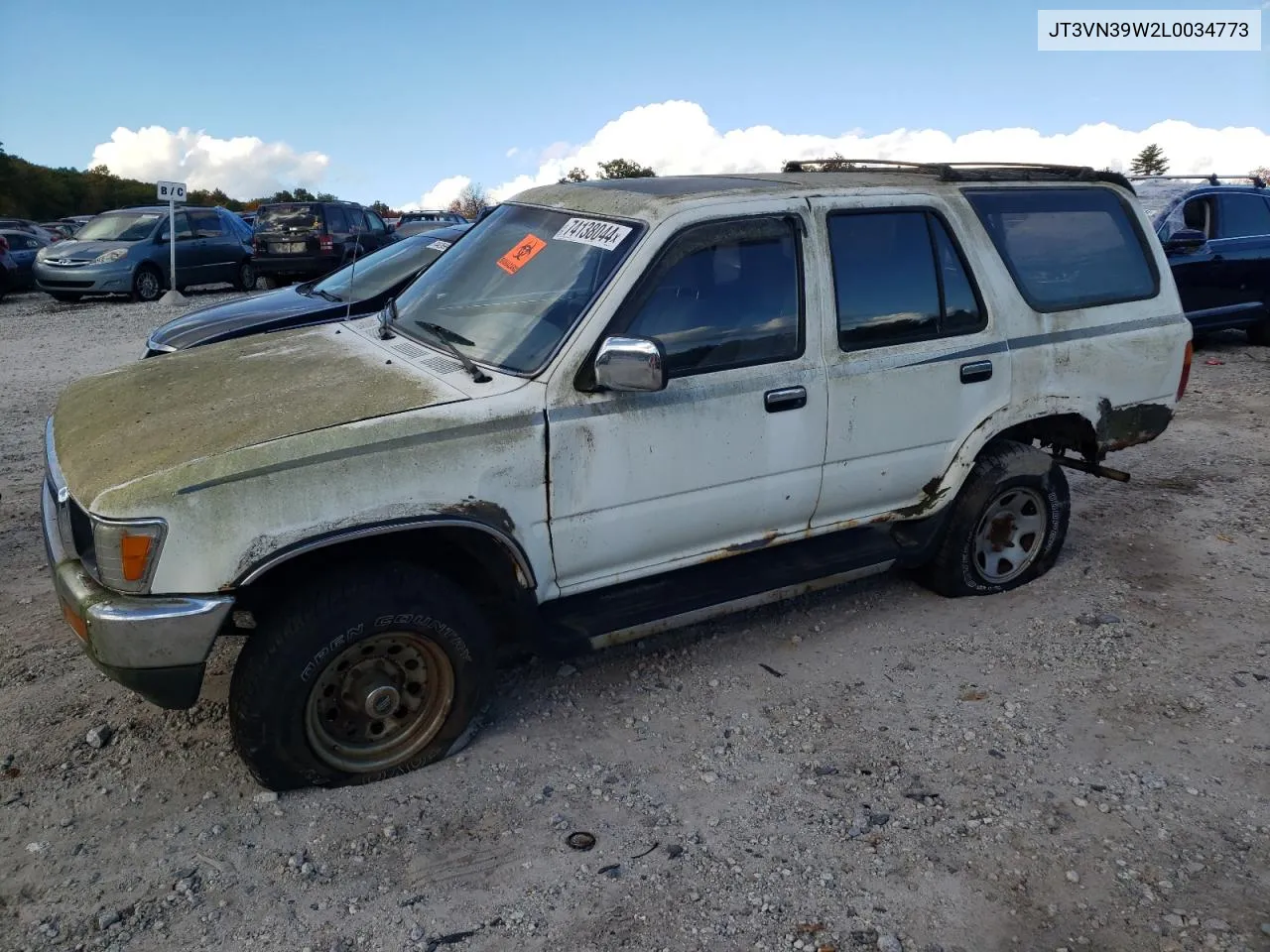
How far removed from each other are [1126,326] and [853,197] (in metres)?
1.63

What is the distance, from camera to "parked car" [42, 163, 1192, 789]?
2.95 meters

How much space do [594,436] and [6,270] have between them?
17731 millimetres

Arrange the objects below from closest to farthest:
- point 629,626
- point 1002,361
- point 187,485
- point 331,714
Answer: point 187,485
point 331,714
point 629,626
point 1002,361

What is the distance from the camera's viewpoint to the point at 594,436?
131 inches

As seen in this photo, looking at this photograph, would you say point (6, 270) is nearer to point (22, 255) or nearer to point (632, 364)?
point (22, 255)

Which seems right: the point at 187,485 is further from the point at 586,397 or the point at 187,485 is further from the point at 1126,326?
the point at 1126,326

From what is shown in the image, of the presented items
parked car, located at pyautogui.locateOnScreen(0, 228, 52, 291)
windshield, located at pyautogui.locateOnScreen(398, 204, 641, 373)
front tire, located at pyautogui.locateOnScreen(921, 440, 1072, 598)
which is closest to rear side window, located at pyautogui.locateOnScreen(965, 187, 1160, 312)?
front tire, located at pyautogui.locateOnScreen(921, 440, 1072, 598)

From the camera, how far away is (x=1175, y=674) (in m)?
4.08

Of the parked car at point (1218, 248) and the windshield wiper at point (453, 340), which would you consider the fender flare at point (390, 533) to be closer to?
the windshield wiper at point (453, 340)

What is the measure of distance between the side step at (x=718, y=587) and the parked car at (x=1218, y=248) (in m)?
7.36

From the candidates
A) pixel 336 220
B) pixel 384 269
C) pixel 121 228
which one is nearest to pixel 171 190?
pixel 121 228

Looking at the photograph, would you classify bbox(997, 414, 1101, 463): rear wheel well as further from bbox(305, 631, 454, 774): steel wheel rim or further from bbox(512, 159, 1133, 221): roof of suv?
bbox(305, 631, 454, 774): steel wheel rim

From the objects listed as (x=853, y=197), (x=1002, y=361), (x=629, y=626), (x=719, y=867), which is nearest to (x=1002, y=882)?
(x=719, y=867)

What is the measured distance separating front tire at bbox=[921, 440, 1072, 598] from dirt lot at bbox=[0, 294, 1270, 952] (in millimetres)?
131
